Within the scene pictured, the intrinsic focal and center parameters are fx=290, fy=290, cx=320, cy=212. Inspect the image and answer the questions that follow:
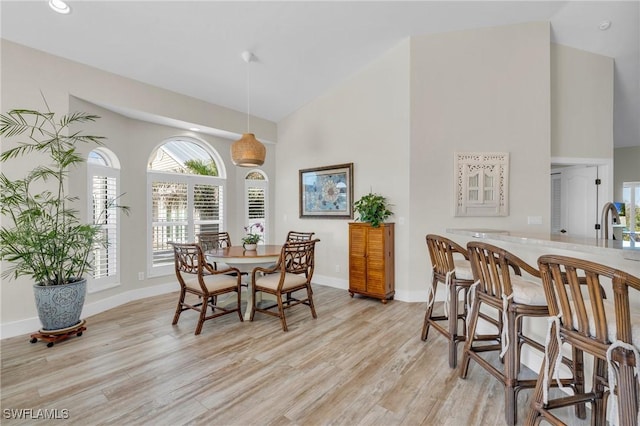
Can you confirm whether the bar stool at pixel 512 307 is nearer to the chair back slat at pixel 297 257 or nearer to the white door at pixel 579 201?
the chair back slat at pixel 297 257

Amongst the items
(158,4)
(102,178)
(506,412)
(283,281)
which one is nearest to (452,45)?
(158,4)

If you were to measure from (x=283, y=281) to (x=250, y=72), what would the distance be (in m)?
2.90

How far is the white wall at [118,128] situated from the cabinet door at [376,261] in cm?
260

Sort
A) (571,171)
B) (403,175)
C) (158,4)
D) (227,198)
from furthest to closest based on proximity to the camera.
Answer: (227,198) → (571,171) → (403,175) → (158,4)

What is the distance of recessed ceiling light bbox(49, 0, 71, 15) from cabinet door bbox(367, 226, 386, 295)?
3.98 m

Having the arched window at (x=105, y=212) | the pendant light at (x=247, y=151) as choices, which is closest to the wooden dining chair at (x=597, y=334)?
the pendant light at (x=247, y=151)

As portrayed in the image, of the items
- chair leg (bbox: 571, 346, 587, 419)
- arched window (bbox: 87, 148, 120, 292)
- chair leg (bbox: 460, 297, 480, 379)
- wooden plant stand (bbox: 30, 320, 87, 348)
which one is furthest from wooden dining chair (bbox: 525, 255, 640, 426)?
arched window (bbox: 87, 148, 120, 292)

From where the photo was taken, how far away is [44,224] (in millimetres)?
2920

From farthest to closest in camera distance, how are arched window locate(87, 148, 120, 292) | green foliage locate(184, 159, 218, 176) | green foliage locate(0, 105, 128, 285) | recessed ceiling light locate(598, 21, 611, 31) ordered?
green foliage locate(184, 159, 218, 176)
recessed ceiling light locate(598, 21, 611, 31)
arched window locate(87, 148, 120, 292)
green foliage locate(0, 105, 128, 285)

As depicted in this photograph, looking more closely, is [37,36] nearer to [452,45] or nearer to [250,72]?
[250,72]

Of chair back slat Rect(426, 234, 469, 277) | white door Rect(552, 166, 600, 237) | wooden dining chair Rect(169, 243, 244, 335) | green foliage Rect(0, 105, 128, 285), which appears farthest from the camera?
white door Rect(552, 166, 600, 237)

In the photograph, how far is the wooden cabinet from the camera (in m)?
4.01

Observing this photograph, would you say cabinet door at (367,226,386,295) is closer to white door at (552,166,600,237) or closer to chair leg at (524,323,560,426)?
chair leg at (524,323,560,426)

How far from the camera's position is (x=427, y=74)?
4.03 metres
